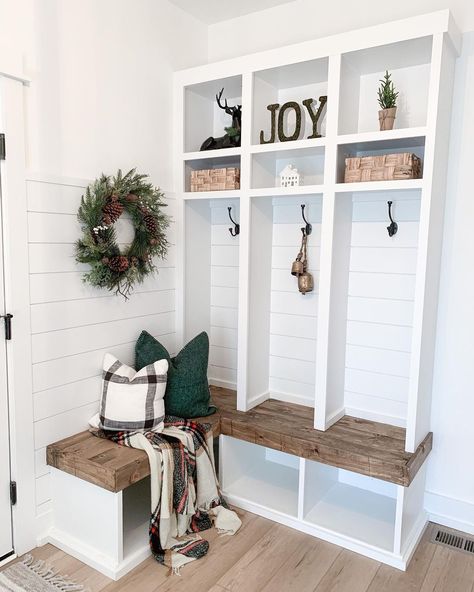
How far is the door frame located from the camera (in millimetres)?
1978

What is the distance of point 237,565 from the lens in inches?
84.7

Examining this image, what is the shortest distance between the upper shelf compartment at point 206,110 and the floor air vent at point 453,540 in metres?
2.22

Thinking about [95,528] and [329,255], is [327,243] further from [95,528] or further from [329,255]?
[95,528]

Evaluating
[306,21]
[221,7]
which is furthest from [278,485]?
[221,7]

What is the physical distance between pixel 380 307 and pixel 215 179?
43.2 inches

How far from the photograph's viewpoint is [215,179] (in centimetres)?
271

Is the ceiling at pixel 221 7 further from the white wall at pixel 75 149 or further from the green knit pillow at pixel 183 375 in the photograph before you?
the green knit pillow at pixel 183 375

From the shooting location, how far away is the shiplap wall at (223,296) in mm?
3025

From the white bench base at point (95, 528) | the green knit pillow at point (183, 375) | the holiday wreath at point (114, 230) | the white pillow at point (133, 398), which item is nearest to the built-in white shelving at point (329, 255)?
the green knit pillow at point (183, 375)

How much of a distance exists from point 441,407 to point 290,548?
988 mm

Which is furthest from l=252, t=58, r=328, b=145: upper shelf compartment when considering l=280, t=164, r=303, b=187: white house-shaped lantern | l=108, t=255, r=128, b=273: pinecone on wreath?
l=108, t=255, r=128, b=273: pinecone on wreath

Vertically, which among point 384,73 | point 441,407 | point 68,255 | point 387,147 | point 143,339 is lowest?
point 441,407

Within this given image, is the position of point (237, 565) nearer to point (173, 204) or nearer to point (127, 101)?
point (173, 204)

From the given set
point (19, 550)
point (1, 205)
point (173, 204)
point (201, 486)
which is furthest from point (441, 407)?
point (1, 205)
